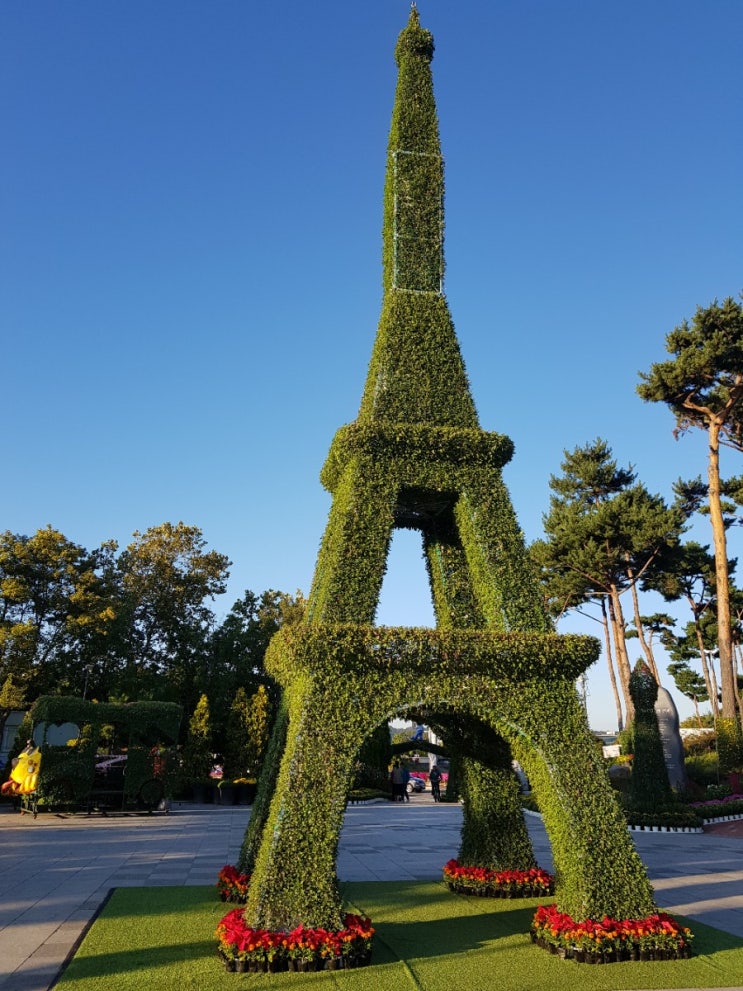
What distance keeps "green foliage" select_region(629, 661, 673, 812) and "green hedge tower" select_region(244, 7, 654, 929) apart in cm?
1164

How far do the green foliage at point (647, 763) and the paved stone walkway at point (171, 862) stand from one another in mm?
1292

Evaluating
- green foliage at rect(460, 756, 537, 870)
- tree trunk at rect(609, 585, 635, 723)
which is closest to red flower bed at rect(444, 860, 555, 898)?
green foliage at rect(460, 756, 537, 870)

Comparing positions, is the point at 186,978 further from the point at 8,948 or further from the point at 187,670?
the point at 187,670

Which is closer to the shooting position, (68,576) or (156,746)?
(156,746)

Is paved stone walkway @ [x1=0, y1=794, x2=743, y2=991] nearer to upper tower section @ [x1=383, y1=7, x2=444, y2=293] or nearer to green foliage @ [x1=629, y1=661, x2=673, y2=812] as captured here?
green foliage @ [x1=629, y1=661, x2=673, y2=812]

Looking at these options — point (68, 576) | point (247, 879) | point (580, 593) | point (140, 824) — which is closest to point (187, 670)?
point (68, 576)

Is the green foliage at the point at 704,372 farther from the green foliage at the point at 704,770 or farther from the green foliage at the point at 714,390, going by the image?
the green foliage at the point at 704,770

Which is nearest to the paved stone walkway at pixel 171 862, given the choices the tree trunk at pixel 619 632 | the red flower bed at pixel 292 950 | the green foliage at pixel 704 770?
the red flower bed at pixel 292 950

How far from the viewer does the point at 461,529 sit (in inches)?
333

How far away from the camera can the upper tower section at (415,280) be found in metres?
9.01

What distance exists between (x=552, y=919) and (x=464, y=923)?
1368 millimetres

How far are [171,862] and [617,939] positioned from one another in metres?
8.42

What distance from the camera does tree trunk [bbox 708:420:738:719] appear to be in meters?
26.2

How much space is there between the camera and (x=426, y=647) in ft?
23.9
